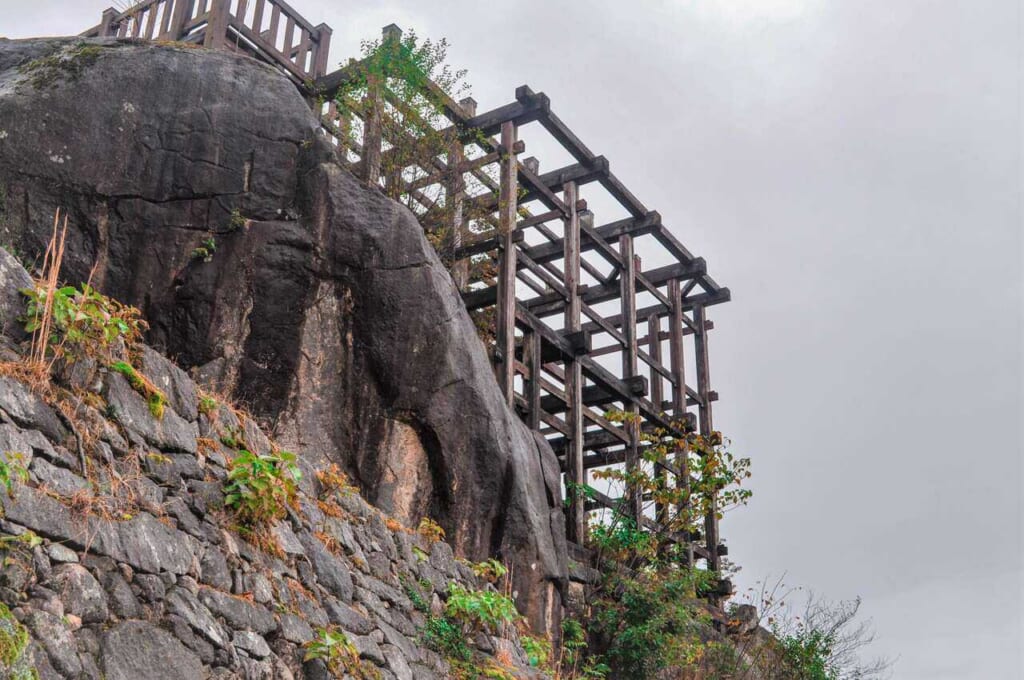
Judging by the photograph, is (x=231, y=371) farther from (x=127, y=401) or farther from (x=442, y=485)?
(x=127, y=401)

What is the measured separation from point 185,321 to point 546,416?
8109 mm

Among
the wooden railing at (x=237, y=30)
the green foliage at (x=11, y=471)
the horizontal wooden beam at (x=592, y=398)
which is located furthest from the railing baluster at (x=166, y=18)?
the green foliage at (x=11, y=471)

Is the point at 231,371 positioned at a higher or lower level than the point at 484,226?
lower

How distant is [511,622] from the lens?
1076 centimetres

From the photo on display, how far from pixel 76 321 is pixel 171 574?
1.68m

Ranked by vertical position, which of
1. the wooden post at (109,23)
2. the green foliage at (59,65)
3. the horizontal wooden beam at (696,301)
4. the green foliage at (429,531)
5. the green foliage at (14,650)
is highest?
the wooden post at (109,23)

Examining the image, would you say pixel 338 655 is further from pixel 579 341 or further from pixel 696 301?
pixel 696 301

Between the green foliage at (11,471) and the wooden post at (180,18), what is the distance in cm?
1266

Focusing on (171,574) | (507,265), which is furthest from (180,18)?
(171,574)

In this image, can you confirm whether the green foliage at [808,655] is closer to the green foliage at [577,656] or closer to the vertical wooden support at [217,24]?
the green foliage at [577,656]

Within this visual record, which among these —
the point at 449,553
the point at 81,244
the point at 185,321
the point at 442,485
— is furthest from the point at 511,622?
the point at 81,244

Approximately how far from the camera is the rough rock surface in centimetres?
590

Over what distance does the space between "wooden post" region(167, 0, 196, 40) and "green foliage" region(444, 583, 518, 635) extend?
10.8 metres

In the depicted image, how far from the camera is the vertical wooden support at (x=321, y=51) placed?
18.5 m
